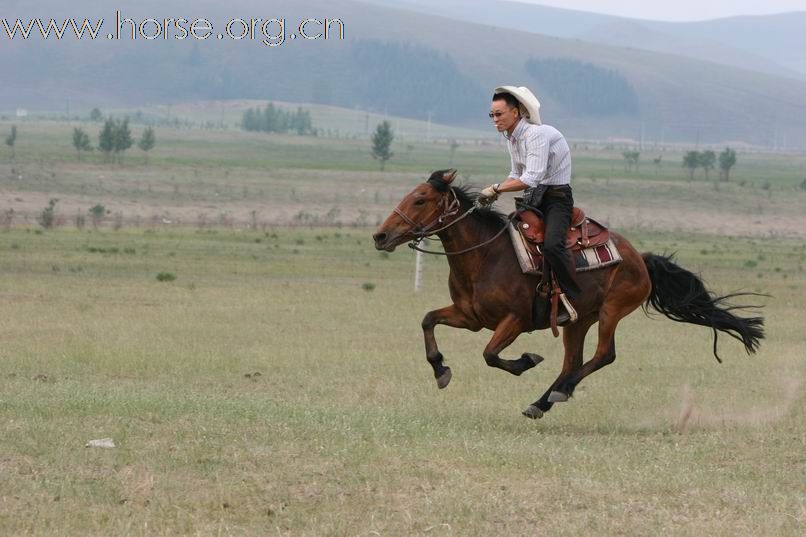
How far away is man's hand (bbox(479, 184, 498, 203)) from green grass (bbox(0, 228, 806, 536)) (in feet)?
5.86

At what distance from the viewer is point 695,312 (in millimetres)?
14289

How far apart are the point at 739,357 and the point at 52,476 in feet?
40.9

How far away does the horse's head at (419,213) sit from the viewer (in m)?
12.2

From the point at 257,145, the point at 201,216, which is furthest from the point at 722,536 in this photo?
the point at 257,145

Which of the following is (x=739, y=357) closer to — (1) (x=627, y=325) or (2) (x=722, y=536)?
(1) (x=627, y=325)

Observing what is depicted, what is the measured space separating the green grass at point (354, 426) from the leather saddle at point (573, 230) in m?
1.50

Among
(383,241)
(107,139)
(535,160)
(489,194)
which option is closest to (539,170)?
(535,160)

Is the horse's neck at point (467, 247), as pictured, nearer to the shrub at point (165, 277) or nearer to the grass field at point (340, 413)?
the grass field at point (340, 413)

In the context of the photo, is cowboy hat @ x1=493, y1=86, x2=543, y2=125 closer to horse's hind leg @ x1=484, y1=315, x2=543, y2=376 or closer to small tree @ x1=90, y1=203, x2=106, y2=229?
horse's hind leg @ x1=484, y1=315, x2=543, y2=376

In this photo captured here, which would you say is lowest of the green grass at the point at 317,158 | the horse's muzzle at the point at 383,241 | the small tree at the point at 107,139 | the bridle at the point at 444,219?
the green grass at the point at 317,158

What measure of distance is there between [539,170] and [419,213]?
3.29ft

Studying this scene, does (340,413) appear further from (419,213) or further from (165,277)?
(165,277)

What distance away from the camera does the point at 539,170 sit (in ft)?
40.7

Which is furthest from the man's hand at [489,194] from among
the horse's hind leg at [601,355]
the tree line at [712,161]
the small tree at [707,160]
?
the small tree at [707,160]
